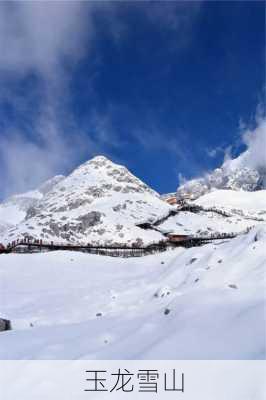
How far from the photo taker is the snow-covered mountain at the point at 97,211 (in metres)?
79.7

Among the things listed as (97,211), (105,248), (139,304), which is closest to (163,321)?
(139,304)

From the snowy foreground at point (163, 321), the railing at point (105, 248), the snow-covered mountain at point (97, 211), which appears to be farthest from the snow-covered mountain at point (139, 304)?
the snow-covered mountain at point (97, 211)

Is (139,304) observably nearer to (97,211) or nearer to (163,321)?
(163,321)

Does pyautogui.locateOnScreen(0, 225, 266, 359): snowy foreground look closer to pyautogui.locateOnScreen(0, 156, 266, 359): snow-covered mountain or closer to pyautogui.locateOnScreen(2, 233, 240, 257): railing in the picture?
pyautogui.locateOnScreen(0, 156, 266, 359): snow-covered mountain

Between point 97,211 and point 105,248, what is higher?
point 97,211

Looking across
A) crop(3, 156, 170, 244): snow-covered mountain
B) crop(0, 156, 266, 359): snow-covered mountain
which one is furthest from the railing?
crop(3, 156, 170, 244): snow-covered mountain

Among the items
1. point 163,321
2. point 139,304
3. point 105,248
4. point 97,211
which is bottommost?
point 139,304

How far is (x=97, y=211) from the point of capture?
93.2 meters

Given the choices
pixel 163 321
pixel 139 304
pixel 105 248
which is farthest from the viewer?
pixel 105 248

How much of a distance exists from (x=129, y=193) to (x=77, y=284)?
8911cm

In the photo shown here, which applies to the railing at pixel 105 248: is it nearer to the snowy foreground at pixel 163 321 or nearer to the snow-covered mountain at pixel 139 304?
the snow-covered mountain at pixel 139 304

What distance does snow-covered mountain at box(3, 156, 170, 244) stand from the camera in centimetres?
7966
